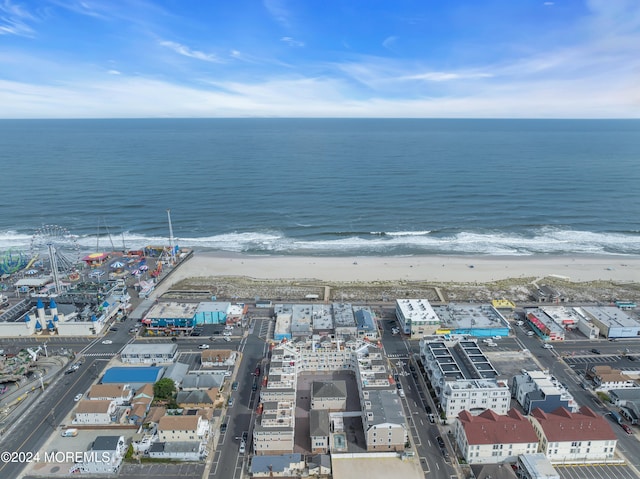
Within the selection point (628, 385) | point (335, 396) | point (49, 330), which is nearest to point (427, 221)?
point (628, 385)

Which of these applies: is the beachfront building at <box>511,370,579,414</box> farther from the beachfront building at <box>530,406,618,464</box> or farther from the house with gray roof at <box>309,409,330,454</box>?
the house with gray roof at <box>309,409,330,454</box>

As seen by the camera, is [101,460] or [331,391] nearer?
[101,460]

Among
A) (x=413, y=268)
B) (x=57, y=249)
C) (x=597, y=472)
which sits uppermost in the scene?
(x=57, y=249)

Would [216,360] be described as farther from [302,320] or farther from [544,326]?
[544,326]

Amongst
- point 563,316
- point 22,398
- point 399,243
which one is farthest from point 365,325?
point 399,243

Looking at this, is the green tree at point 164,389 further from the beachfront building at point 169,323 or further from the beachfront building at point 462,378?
the beachfront building at point 462,378

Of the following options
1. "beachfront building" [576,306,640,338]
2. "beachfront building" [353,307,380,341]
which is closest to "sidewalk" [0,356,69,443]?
"beachfront building" [353,307,380,341]
